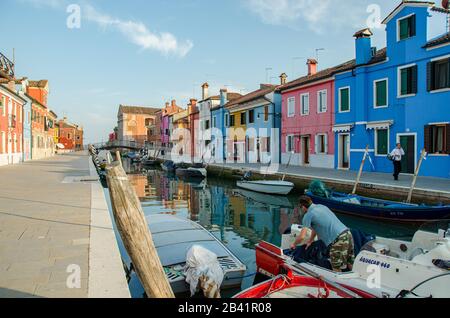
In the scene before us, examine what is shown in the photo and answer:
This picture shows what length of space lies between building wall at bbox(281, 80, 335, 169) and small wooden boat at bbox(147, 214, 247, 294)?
16.5 m

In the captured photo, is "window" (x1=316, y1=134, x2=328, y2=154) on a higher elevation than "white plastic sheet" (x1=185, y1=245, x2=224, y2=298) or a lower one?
higher

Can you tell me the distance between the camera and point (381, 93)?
20844 mm

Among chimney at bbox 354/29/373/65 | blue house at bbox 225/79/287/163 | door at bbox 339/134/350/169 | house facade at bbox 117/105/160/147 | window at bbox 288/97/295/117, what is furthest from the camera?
house facade at bbox 117/105/160/147

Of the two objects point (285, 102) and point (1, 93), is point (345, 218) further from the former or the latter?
point (1, 93)

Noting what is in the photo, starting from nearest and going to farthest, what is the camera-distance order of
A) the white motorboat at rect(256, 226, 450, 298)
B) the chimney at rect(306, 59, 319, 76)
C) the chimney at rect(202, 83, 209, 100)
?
the white motorboat at rect(256, 226, 450, 298)
the chimney at rect(306, 59, 319, 76)
the chimney at rect(202, 83, 209, 100)

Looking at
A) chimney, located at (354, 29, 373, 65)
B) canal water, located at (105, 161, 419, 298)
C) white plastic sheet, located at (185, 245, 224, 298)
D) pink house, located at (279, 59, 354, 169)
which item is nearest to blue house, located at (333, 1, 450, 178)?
chimney, located at (354, 29, 373, 65)

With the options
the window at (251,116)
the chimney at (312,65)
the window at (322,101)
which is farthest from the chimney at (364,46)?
the window at (251,116)

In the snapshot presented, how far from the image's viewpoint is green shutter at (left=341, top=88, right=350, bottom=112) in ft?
75.6

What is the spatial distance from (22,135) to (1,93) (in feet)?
30.1

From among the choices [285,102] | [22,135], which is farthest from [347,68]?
[22,135]

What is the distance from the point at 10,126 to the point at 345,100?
2615 centimetres

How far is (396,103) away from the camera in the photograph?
778 inches

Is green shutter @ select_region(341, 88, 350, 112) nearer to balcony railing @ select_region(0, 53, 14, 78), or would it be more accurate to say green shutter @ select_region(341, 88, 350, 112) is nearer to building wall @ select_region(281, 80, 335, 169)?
building wall @ select_region(281, 80, 335, 169)

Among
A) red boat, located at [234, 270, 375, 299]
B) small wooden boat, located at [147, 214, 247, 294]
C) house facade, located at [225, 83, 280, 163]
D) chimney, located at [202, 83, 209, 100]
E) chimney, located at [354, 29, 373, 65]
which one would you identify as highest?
chimney, located at [202, 83, 209, 100]
